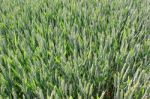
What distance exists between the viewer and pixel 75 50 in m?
1.26

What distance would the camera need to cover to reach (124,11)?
174cm

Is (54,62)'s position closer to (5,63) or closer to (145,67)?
(5,63)

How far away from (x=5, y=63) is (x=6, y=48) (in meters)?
0.15

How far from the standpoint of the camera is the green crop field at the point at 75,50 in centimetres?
109

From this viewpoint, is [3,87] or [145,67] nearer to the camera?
[3,87]

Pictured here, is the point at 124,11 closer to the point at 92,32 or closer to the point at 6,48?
the point at 92,32

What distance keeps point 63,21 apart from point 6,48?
45cm

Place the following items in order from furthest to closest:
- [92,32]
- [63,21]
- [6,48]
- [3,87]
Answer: [63,21] < [92,32] < [6,48] < [3,87]

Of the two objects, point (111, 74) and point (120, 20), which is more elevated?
point (120, 20)

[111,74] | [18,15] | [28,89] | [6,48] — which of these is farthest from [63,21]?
[28,89]

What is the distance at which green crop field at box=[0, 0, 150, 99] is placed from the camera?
109 centimetres

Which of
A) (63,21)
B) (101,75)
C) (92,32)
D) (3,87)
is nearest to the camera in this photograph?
(3,87)

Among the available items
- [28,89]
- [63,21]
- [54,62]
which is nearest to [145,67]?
[54,62]

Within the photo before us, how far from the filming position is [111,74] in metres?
1.26
